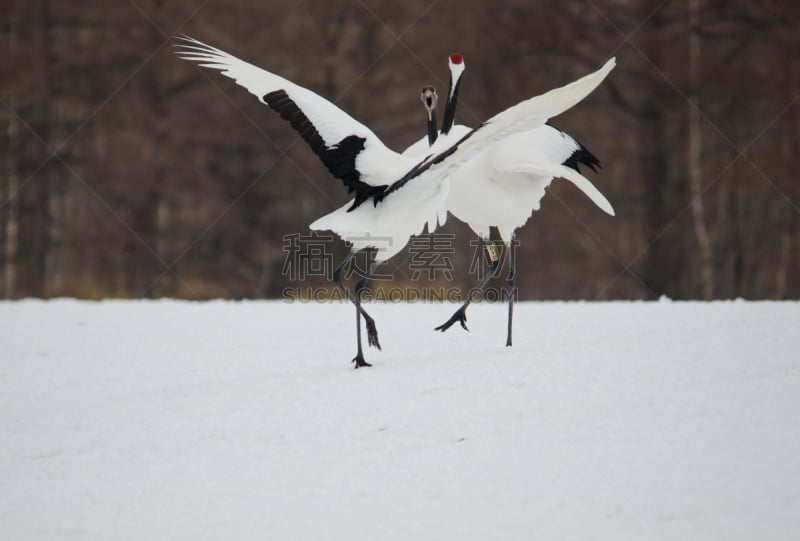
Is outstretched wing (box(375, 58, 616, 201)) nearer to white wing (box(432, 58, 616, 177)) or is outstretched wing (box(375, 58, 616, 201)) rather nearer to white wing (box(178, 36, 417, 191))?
white wing (box(432, 58, 616, 177))

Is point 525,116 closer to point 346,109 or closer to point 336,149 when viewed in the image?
point 336,149

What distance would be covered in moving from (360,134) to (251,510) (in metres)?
3.17

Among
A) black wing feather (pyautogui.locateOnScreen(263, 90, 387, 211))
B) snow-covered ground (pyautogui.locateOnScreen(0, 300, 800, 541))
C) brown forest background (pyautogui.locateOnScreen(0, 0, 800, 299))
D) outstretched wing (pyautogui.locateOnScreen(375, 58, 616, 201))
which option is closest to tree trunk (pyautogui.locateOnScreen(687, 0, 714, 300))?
brown forest background (pyautogui.locateOnScreen(0, 0, 800, 299))

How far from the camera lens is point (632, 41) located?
615 inches

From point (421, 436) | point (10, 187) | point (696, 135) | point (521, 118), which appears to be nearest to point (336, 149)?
point (521, 118)

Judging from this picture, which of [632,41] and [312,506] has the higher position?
[632,41]

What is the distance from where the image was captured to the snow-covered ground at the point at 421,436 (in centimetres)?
410

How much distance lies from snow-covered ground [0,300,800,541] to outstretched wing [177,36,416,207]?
1374 millimetres

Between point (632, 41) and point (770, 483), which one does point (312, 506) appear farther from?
point (632, 41)

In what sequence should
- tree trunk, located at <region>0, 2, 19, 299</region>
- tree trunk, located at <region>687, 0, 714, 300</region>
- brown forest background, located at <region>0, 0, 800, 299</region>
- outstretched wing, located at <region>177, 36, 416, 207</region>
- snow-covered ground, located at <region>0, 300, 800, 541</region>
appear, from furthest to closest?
tree trunk, located at <region>0, 2, 19, 299</region>
brown forest background, located at <region>0, 0, 800, 299</region>
tree trunk, located at <region>687, 0, 714, 300</region>
outstretched wing, located at <region>177, 36, 416, 207</region>
snow-covered ground, located at <region>0, 300, 800, 541</region>

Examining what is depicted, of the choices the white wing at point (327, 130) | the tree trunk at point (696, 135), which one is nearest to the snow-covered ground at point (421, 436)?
the white wing at point (327, 130)

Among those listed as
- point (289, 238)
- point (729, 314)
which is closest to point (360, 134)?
point (729, 314)

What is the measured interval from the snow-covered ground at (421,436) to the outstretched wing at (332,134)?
54.1 inches

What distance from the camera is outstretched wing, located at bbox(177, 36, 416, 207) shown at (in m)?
6.45
